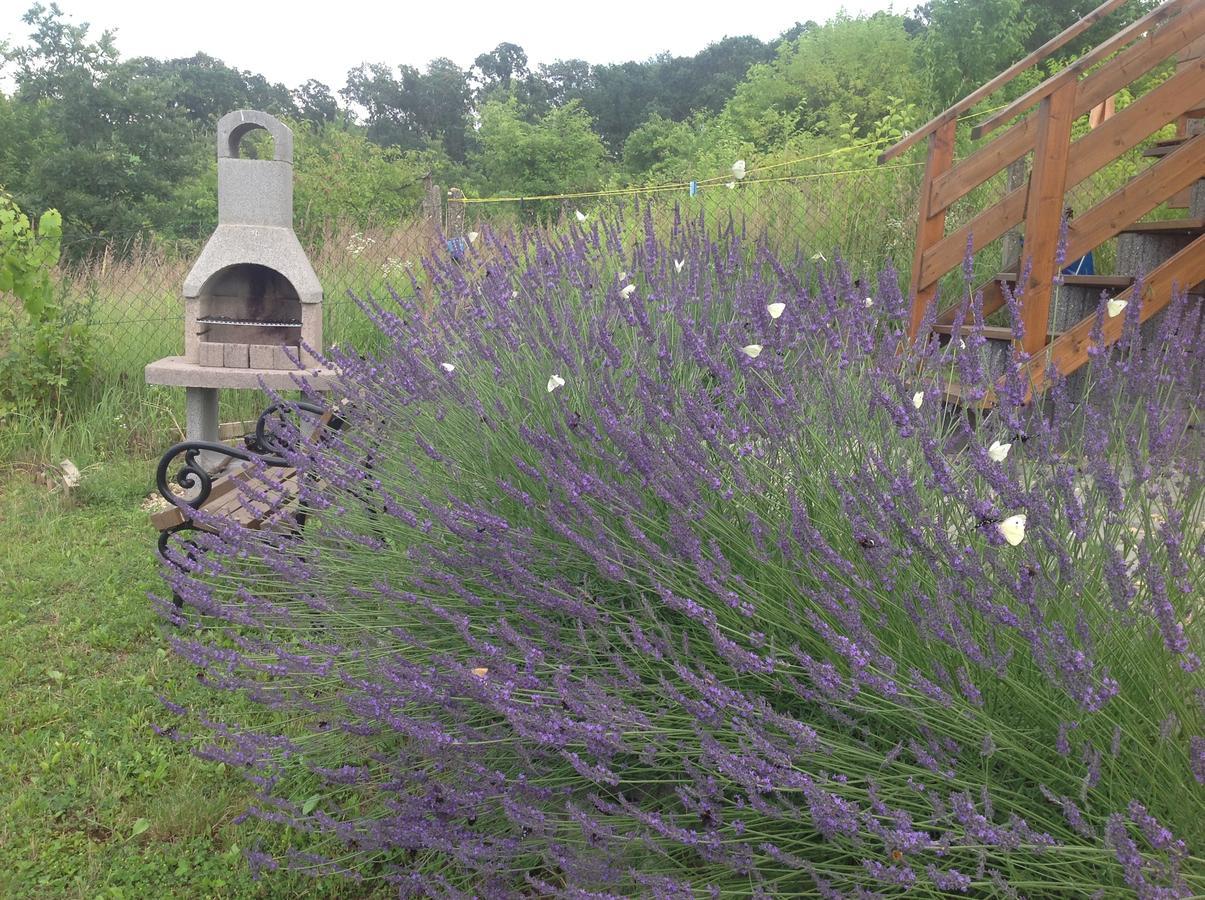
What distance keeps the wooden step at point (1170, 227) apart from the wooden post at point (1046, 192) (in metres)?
0.77

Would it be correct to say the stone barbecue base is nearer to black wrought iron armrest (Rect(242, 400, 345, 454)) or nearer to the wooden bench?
black wrought iron armrest (Rect(242, 400, 345, 454))

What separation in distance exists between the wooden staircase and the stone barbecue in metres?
2.92

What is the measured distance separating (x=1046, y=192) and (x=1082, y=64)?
54 centimetres

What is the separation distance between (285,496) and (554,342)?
45.2 inches

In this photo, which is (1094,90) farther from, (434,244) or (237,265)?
(237,265)

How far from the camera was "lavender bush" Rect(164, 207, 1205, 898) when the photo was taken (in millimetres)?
1302

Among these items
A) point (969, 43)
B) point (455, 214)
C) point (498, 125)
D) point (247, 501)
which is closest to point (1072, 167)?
point (247, 501)

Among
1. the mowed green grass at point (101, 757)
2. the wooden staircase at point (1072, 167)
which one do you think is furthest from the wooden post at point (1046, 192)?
the mowed green grass at point (101, 757)

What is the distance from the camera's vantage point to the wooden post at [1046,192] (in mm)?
4230

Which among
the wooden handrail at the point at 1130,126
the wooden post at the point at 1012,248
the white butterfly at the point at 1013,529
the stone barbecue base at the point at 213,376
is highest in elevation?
the wooden handrail at the point at 1130,126

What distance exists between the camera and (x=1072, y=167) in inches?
173

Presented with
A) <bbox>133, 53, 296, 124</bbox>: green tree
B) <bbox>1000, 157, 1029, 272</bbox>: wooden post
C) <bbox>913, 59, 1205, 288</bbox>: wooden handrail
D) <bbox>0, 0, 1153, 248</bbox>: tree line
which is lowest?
<bbox>1000, 157, 1029, 272</bbox>: wooden post

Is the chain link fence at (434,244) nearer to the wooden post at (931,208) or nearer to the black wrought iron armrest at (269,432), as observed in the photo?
the wooden post at (931,208)

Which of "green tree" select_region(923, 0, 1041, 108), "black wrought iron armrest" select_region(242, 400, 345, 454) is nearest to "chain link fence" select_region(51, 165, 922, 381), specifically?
"black wrought iron armrest" select_region(242, 400, 345, 454)
